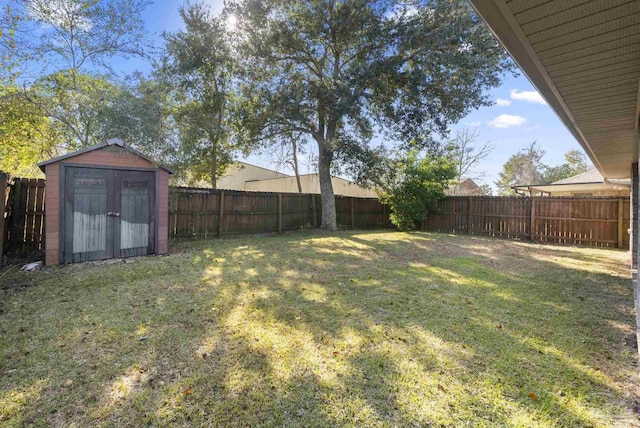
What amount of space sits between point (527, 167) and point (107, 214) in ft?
129

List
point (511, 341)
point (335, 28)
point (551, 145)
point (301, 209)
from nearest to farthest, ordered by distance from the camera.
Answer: point (511, 341)
point (335, 28)
point (301, 209)
point (551, 145)

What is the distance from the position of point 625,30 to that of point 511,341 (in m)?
2.49

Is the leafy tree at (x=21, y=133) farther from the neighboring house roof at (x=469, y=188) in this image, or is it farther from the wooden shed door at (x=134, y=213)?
the neighboring house roof at (x=469, y=188)

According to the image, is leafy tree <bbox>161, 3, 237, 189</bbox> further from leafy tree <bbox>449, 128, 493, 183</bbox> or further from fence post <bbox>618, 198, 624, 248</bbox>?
leafy tree <bbox>449, 128, 493, 183</bbox>

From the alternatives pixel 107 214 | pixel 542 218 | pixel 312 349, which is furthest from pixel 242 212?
pixel 542 218

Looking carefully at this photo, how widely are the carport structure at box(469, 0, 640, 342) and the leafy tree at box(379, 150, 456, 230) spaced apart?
863cm

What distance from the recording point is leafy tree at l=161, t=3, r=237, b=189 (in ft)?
30.8

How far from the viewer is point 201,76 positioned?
33.0ft

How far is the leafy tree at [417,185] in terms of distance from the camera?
12.0 meters

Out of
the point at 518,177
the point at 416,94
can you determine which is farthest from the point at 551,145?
the point at 416,94

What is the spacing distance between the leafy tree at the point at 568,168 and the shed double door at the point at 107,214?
3916 cm

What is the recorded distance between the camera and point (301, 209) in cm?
1160

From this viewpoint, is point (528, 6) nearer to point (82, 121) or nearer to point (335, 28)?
point (335, 28)

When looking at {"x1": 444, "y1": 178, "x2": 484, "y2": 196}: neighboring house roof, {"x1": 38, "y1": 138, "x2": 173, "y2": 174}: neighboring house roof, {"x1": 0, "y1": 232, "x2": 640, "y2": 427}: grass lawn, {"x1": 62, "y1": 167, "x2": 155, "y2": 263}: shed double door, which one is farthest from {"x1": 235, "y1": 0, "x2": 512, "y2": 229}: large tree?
{"x1": 444, "y1": 178, "x2": 484, "y2": 196}: neighboring house roof
